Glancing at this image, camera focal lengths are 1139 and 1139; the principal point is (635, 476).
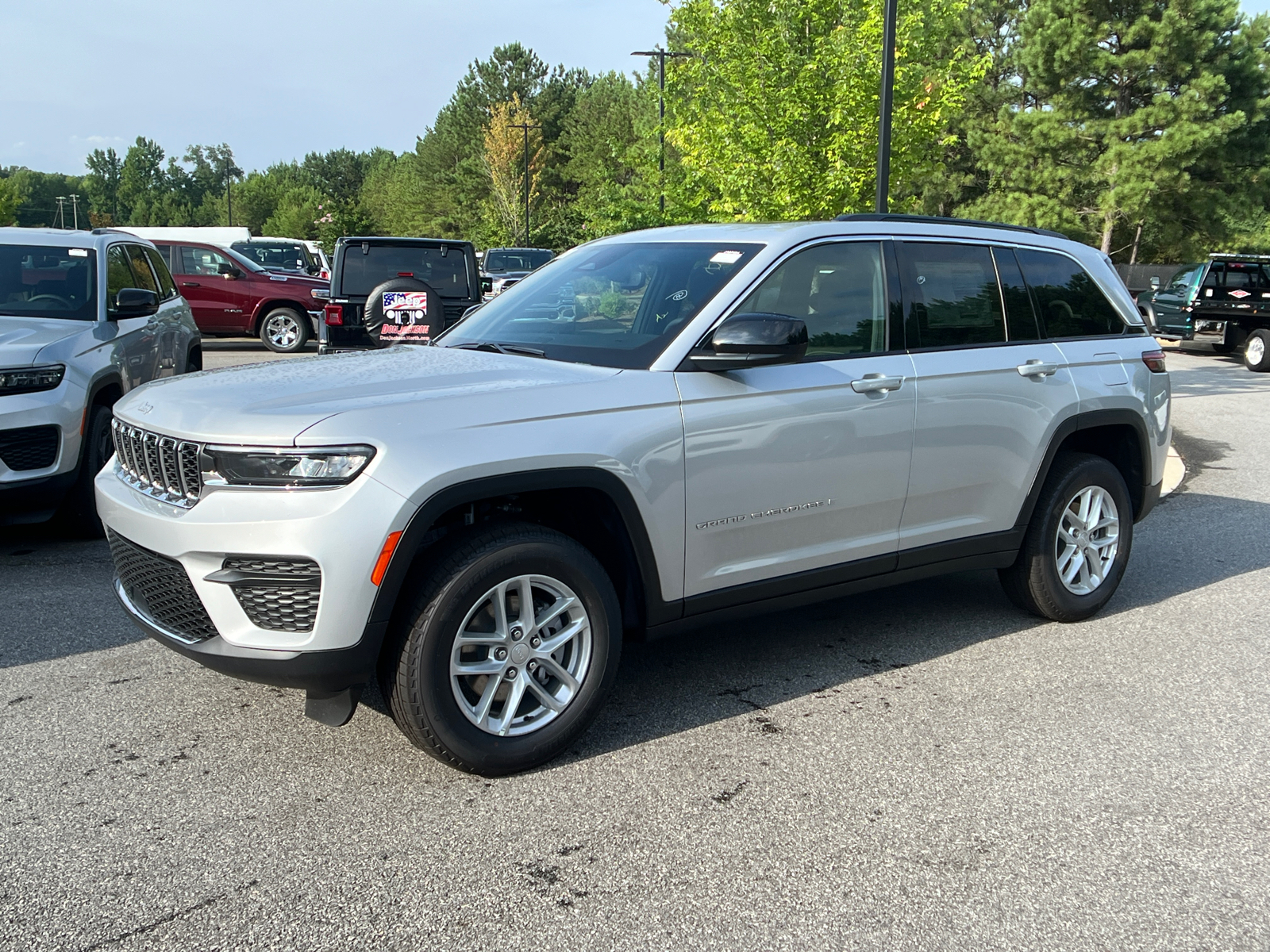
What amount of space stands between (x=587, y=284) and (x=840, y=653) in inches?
77.0

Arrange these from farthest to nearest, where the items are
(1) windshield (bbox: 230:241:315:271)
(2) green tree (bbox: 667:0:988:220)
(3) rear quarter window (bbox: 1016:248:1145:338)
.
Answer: (1) windshield (bbox: 230:241:315:271)
(2) green tree (bbox: 667:0:988:220)
(3) rear quarter window (bbox: 1016:248:1145:338)

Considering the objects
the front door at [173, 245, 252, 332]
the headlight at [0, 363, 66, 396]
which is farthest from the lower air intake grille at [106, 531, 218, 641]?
the front door at [173, 245, 252, 332]

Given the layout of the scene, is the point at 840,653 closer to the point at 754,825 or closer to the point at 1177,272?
the point at 754,825

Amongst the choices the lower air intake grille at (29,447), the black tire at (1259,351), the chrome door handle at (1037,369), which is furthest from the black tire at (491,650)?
the black tire at (1259,351)

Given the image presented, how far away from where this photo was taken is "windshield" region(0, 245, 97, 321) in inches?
292

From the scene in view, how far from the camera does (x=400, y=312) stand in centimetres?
918

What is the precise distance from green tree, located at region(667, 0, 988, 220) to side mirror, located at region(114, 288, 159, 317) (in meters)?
10.2

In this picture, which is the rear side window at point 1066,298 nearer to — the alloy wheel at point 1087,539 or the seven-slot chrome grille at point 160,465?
the alloy wheel at point 1087,539

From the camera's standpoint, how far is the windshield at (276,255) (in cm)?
2828

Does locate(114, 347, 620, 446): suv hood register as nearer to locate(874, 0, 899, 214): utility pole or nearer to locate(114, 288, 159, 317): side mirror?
locate(114, 288, 159, 317): side mirror

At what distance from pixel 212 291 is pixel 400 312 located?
12068 mm

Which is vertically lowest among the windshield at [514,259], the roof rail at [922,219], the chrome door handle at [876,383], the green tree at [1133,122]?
the chrome door handle at [876,383]

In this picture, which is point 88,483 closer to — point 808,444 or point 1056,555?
point 808,444

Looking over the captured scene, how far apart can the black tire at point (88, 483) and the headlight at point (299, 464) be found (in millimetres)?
3839
